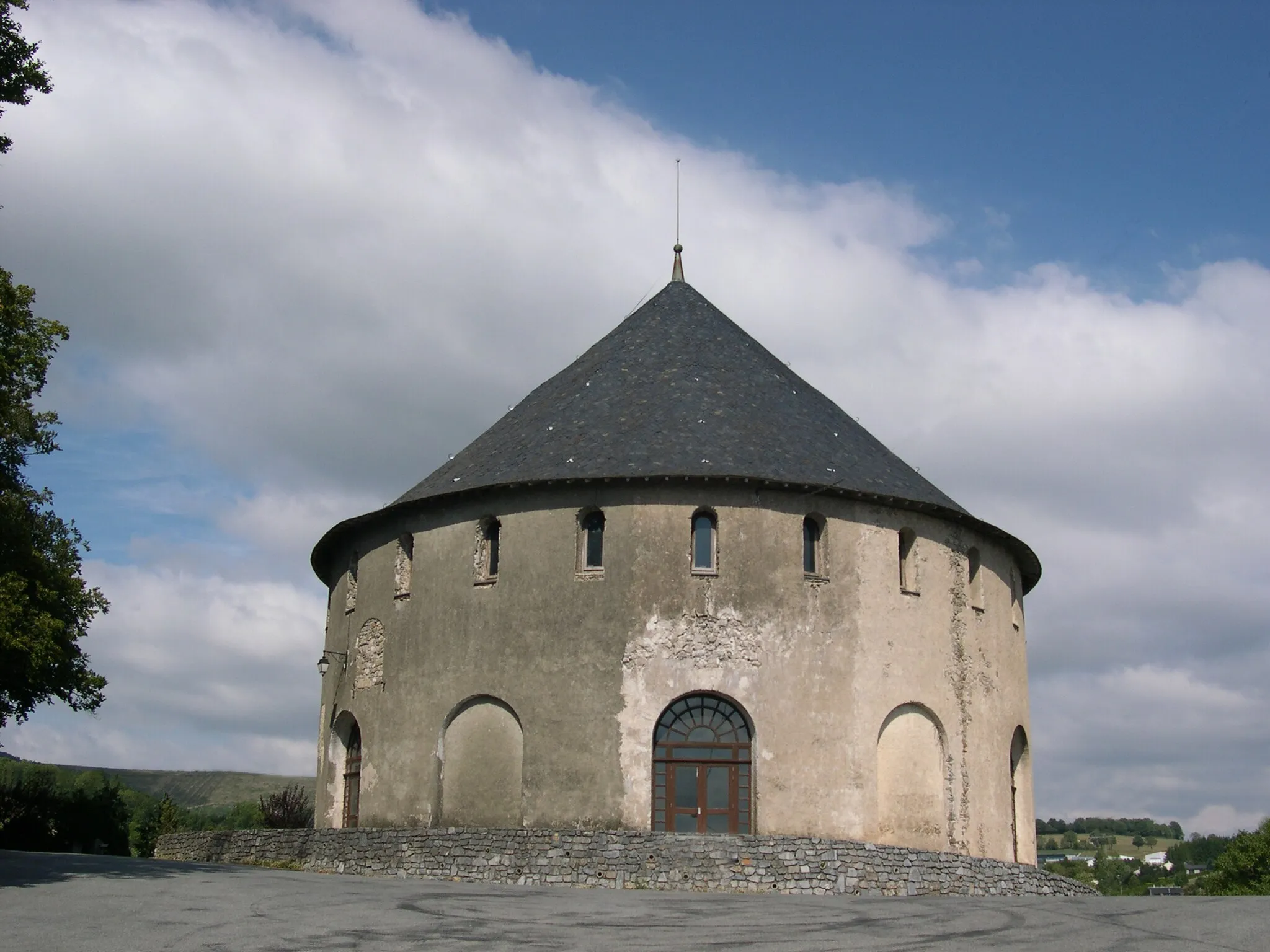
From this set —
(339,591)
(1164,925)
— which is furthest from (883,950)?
(339,591)

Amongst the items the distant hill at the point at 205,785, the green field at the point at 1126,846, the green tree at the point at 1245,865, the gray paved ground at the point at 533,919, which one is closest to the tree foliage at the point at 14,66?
the gray paved ground at the point at 533,919

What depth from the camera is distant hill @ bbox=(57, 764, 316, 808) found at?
96000 mm

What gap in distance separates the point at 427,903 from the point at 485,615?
9.97m

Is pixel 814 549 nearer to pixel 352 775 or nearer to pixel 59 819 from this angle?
A: pixel 352 775

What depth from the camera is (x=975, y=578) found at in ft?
105

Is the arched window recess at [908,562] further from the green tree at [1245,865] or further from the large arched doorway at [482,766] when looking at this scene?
the green tree at [1245,865]

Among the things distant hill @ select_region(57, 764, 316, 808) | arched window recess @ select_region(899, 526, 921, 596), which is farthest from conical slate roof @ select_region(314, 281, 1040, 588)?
distant hill @ select_region(57, 764, 316, 808)

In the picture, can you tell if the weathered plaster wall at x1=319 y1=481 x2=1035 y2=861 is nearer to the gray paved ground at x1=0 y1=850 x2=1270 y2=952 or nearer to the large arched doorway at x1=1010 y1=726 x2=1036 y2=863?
the large arched doorway at x1=1010 y1=726 x2=1036 y2=863

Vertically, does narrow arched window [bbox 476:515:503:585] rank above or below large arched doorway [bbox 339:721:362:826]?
above

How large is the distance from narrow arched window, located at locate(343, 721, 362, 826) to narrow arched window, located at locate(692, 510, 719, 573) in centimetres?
869

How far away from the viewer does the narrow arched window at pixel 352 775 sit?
32031 mm

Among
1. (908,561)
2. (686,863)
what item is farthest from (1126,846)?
(686,863)

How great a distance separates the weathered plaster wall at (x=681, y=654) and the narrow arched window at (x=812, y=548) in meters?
0.16

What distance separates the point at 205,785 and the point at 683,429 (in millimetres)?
80460
